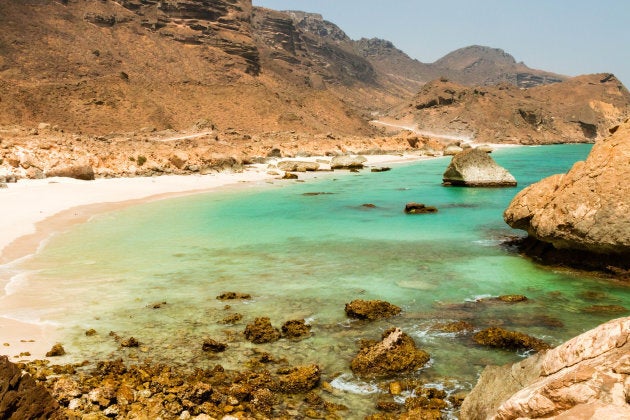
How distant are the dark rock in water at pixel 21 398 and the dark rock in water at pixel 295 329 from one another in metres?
3.43

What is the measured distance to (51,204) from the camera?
1934cm

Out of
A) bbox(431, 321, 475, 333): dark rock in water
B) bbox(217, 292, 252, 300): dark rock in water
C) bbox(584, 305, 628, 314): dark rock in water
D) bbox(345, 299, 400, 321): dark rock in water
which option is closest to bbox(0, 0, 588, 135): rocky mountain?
bbox(217, 292, 252, 300): dark rock in water

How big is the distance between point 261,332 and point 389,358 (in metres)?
2.01

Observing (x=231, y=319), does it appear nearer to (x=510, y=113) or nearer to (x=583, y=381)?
(x=583, y=381)

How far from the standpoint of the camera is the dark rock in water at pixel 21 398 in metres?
4.14

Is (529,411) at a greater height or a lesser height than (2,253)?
greater

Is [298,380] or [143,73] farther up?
[143,73]

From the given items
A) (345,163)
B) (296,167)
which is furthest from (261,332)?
(345,163)

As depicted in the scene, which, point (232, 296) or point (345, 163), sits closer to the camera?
point (232, 296)

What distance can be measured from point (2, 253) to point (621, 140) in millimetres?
14672

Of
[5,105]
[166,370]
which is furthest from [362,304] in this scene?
[5,105]

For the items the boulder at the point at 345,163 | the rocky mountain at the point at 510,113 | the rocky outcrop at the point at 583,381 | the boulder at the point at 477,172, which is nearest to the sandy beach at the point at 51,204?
the rocky outcrop at the point at 583,381

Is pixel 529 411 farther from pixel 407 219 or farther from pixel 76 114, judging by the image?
pixel 76 114

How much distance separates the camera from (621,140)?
425 inches
